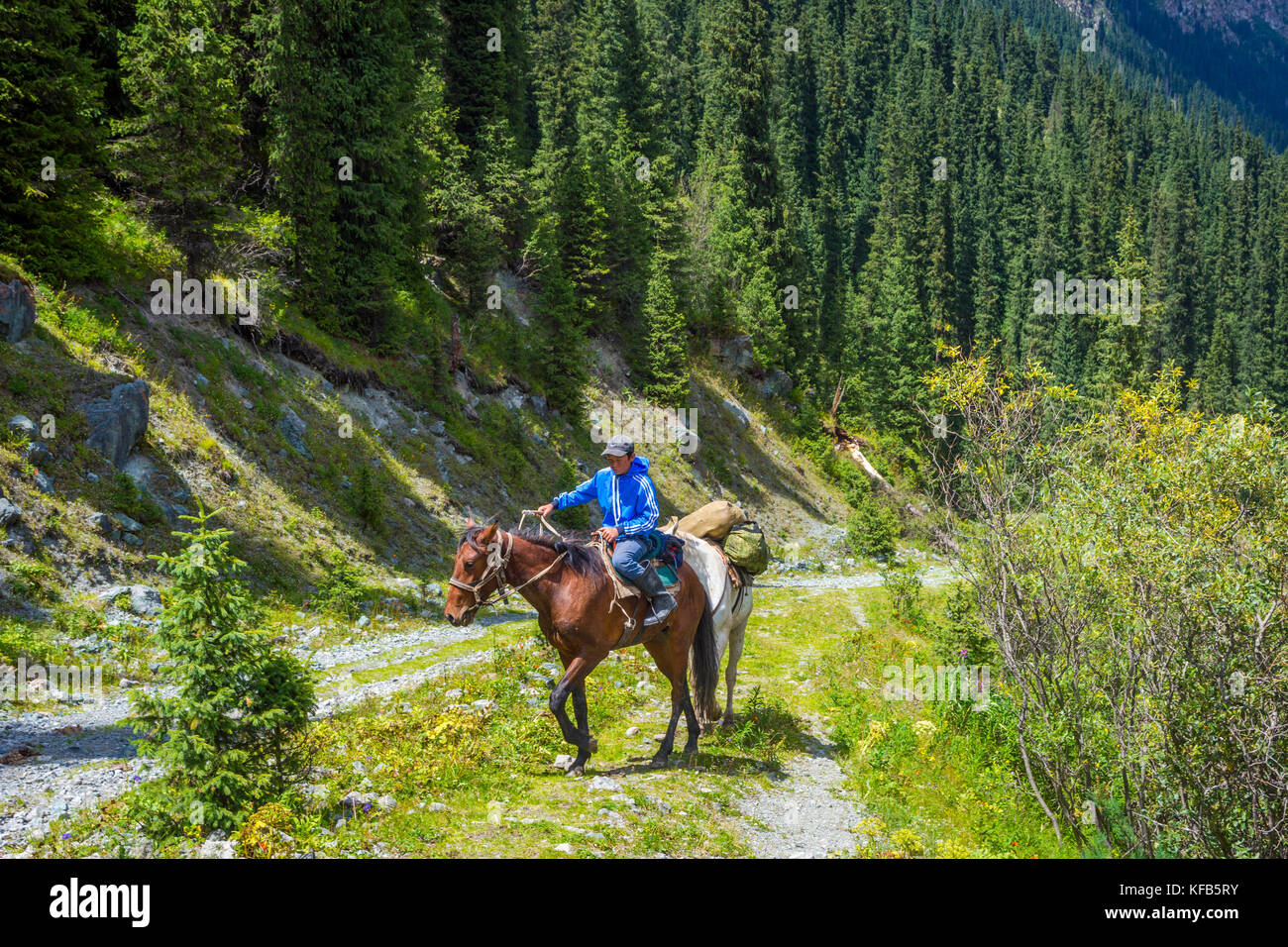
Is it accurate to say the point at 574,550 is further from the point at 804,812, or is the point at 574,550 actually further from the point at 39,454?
the point at 39,454

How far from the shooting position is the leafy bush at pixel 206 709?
22.8ft

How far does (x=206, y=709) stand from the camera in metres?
6.96

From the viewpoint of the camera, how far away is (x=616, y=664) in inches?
610

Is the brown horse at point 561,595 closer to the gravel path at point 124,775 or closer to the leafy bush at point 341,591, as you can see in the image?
the gravel path at point 124,775

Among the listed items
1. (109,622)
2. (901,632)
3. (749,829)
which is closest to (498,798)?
(749,829)

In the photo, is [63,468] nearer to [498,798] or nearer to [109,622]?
[109,622]

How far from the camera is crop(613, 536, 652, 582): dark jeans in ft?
33.0

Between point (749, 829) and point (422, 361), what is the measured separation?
76.7ft

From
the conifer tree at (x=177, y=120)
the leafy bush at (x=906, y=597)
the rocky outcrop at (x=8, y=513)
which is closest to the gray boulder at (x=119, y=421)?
the rocky outcrop at (x=8, y=513)

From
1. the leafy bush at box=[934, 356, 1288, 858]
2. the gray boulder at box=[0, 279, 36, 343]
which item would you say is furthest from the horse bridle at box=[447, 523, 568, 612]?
the gray boulder at box=[0, 279, 36, 343]

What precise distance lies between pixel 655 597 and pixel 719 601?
2.00 meters

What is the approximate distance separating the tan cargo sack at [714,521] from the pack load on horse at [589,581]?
83.1 inches

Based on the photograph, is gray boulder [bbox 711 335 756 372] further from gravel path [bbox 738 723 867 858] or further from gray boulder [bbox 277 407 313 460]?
gravel path [bbox 738 723 867 858]

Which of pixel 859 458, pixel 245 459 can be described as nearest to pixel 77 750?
pixel 245 459
